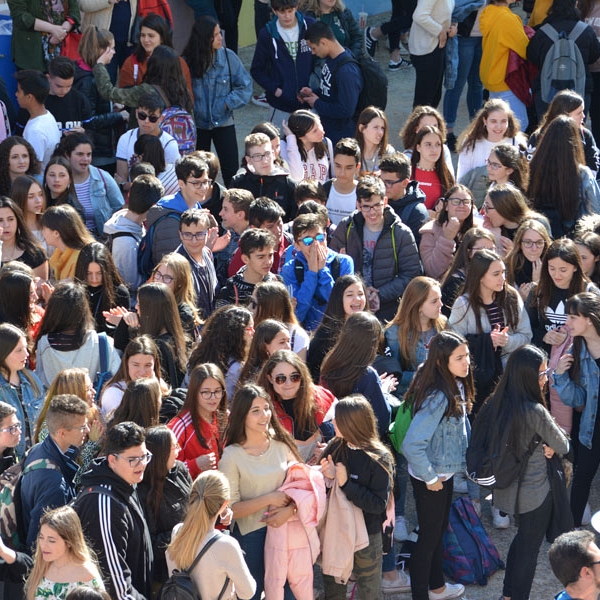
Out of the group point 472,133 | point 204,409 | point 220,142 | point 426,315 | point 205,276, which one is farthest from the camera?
point 220,142

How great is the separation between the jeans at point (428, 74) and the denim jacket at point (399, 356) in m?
5.67

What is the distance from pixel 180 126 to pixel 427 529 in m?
4.87

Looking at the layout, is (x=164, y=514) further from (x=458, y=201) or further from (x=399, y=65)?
(x=399, y=65)

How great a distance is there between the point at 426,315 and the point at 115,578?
8.88 feet

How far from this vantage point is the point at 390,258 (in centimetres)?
789

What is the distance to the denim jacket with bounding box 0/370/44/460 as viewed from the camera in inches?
244

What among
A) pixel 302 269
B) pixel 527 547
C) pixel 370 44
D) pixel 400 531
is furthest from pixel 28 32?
pixel 527 547

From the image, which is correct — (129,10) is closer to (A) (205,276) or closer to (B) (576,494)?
(A) (205,276)

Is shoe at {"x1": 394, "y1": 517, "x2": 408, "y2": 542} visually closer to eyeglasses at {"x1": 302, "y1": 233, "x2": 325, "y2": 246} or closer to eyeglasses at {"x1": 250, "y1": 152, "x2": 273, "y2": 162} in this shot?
eyeglasses at {"x1": 302, "y1": 233, "x2": 325, "y2": 246}

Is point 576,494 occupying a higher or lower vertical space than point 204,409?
lower

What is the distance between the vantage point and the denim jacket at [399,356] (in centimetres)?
693

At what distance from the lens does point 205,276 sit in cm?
771

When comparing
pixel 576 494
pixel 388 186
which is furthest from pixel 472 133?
pixel 576 494

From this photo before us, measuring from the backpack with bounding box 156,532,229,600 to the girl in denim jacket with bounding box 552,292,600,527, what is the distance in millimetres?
2652
